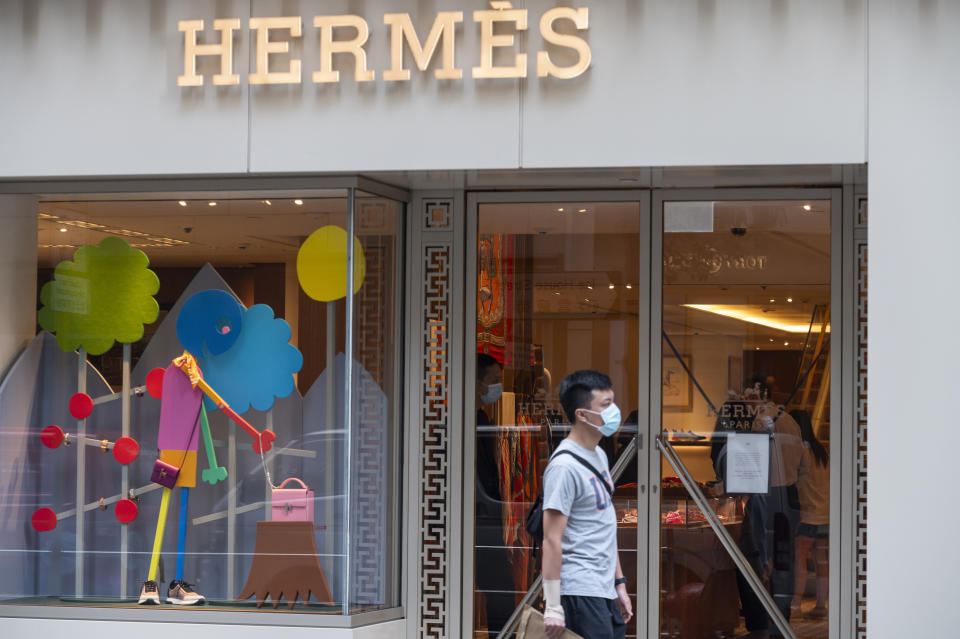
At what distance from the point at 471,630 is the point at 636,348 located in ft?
7.11

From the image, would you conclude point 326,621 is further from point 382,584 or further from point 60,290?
point 60,290

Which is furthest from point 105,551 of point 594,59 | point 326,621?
point 594,59

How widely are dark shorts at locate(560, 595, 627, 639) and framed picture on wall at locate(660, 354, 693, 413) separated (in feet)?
7.28

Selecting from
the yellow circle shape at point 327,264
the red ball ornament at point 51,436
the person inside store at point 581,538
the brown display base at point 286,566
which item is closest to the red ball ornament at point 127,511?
the red ball ornament at point 51,436

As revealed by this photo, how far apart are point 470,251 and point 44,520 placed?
10.9 ft

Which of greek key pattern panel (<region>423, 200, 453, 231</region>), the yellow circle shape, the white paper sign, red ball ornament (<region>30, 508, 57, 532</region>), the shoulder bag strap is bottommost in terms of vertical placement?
red ball ornament (<region>30, 508, 57, 532</region>)

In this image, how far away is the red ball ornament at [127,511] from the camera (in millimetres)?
7039

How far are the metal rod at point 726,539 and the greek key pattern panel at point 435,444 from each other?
4.81ft

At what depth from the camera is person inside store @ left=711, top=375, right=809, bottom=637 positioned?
704cm

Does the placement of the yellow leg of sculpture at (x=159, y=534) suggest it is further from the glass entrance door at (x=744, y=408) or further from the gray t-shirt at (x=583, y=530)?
the glass entrance door at (x=744, y=408)

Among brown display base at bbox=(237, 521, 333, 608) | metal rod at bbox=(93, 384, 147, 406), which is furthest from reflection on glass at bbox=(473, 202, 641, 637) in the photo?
metal rod at bbox=(93, 384, 147, 406)

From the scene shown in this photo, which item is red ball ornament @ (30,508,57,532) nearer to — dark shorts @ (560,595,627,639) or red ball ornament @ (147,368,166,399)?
red ball ornament @ (147,368,166,399)

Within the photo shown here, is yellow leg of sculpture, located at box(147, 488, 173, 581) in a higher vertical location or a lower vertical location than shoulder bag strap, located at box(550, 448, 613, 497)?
lower

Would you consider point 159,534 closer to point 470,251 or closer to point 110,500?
point 110,500
